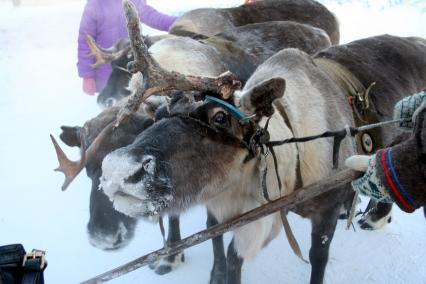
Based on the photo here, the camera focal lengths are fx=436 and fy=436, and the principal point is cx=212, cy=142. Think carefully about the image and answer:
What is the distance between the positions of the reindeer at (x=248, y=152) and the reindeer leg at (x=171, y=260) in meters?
0.61

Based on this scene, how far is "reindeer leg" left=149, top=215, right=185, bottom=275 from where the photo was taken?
3.74m

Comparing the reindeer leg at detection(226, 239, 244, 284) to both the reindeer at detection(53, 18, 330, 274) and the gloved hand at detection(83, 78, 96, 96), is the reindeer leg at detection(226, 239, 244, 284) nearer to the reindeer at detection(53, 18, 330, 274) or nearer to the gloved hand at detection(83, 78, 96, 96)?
the reindeer at detection(53, 18, 330, 274)

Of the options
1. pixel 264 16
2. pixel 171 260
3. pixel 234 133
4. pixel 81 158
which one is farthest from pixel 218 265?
pixel 264 16

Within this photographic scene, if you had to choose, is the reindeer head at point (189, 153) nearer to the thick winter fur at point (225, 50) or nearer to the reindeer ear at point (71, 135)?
the reindeer ear at point (71, 135)

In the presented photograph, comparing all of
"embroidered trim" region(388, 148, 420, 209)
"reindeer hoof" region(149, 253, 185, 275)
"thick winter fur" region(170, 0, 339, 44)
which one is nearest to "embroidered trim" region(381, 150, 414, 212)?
"embroidered trim" region(388, 148, 420, 209)

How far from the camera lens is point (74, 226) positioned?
14.6 feet

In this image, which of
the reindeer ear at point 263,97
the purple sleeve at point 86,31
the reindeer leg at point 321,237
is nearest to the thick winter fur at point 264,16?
the purple sleeve at point 86,31

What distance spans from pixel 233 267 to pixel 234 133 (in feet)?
4.70

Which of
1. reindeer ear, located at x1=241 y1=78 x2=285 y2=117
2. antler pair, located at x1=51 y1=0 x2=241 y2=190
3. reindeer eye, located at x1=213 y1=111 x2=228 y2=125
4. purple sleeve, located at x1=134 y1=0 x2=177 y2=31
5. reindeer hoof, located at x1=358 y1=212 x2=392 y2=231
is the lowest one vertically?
reindeer hoof, located at x1=358 y1=212 x2=392 y2=231

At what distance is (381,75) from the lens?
3678 millimetres

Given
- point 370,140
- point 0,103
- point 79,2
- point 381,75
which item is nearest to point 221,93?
point 370,140

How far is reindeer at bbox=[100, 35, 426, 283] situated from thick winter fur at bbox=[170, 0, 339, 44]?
225 cm

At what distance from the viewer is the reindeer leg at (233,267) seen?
330 centimetres

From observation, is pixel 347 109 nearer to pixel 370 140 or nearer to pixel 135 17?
pixel 370 140
